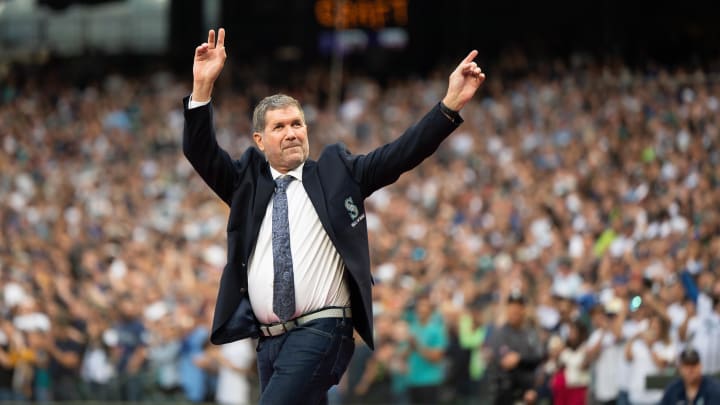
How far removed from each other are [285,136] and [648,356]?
6.11 m

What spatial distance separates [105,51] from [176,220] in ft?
27.9

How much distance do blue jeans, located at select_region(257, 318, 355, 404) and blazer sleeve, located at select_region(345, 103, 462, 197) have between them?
0.63 m

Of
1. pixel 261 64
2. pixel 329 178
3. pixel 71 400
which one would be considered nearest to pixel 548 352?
pixel 329 178

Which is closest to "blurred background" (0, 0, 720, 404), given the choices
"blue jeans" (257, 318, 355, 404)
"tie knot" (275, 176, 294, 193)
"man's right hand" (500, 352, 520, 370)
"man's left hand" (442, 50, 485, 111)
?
"man's right hand" (500, 352, 520, 370)

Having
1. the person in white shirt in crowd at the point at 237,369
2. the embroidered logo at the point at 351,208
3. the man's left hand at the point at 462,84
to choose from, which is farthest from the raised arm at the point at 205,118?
A: the person in white shirt in crowd at the point at 237,369

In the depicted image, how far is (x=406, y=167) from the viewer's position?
5.56 metres

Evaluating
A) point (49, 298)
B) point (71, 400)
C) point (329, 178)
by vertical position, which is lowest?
point (71, 400)

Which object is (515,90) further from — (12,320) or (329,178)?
(329,178)

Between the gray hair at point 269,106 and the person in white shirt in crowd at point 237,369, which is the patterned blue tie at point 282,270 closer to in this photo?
the gray hair at point 269,106

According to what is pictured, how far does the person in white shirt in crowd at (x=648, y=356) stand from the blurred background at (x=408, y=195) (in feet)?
0.06

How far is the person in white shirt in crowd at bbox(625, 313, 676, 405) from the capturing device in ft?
35.8

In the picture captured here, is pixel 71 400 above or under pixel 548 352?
under

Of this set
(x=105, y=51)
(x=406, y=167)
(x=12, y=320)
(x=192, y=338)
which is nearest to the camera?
(x=406, y=167)

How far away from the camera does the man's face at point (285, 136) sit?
5750mm
